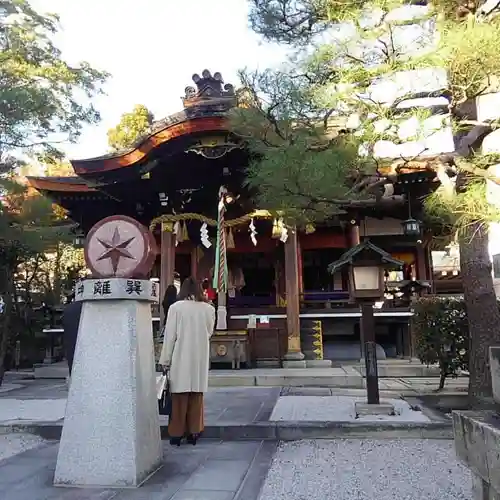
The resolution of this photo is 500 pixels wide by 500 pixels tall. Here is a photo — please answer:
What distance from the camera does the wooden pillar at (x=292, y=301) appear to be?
10516mm

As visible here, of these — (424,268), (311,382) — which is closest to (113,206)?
(311,382)

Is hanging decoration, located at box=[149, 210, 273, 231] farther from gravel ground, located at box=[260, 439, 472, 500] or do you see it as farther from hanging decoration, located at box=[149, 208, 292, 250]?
gravel ground, located at box=[260, 439, 472, 500]

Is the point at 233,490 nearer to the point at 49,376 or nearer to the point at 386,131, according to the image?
the point at 386,131

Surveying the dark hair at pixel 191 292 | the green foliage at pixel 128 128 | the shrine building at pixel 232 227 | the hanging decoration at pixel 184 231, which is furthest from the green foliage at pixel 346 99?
the green foliage at pixel 128 128

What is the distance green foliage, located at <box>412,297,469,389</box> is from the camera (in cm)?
668

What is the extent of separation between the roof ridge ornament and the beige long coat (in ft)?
24.1

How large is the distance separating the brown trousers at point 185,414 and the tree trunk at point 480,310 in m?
3.26

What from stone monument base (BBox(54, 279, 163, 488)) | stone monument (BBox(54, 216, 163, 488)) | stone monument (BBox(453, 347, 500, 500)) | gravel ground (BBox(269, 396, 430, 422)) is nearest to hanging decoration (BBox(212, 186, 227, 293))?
gravel ground (BBox(269, 396, 430, 422))

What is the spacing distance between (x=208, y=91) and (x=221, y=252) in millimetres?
4009

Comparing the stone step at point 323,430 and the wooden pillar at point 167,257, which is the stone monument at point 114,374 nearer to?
the stone step at point 323,430

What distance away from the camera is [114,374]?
3.81 meters

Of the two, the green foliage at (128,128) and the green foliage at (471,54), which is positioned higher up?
the green foliage at (128,128)

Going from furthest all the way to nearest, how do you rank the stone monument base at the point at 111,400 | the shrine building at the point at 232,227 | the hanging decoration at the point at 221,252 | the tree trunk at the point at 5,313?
the shrine building at the point at 232,227 → the hanging decoration at the point at 221,252 → the tree trunk at the point at 5,313 → the stone monument base at the point at 111,400

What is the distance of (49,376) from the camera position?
1081 cm
